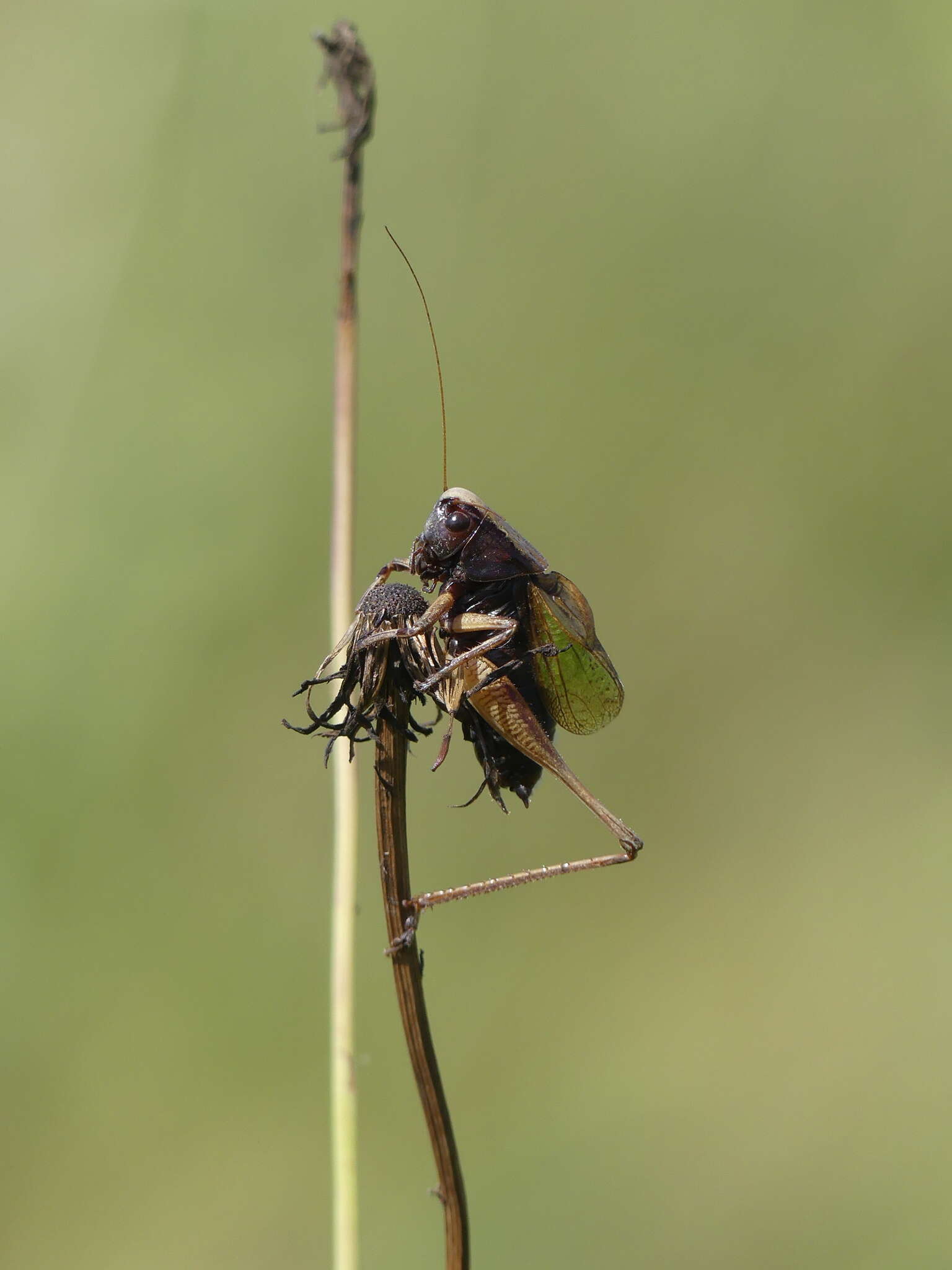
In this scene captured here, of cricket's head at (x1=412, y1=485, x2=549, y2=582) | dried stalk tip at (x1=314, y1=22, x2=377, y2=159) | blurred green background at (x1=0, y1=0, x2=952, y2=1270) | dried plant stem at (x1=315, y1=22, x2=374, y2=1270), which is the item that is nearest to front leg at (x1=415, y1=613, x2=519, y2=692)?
cricket's head at (x1=412, y1=485, x2=549, y2=582)

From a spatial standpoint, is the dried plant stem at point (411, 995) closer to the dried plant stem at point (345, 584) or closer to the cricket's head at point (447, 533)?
the dried plant stem at point (345, 584)

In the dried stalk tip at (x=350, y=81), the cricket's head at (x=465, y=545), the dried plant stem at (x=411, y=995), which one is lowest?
the dried plant stem at (x=411, y=995)

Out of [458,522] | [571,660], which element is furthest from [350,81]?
[571,660]

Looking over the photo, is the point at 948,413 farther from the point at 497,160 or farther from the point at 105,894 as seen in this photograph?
the point at 105,894

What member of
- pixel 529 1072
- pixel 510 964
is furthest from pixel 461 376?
pixel 529 1072

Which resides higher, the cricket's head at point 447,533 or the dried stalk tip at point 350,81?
the dried stalk tip at point 350,81

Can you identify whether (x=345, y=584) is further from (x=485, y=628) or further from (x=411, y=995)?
(x=411, y=995)

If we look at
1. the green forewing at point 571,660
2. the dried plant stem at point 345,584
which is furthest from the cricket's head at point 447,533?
the dried plant stem at point 345,584

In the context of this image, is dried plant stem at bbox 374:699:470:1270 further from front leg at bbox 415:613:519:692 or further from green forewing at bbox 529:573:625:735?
green forewing at bbox 529:573:625:735
